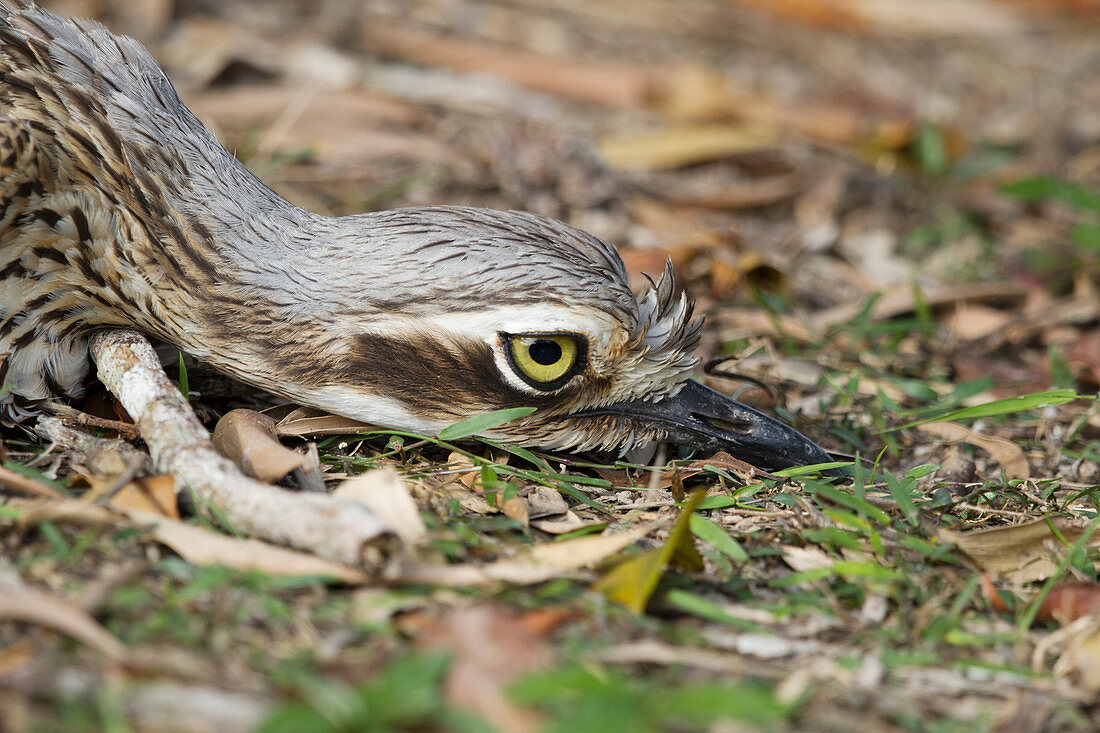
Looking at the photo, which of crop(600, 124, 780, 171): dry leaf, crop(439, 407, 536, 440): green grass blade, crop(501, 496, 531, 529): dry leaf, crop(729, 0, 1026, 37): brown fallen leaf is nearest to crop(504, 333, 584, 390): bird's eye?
crop(439, 407, 536, 440): green grass blade

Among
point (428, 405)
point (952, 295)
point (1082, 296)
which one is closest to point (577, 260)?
point (428, 405)

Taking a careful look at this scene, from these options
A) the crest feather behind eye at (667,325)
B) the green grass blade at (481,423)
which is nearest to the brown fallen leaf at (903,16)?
the crest feather behind eye at (667,325)

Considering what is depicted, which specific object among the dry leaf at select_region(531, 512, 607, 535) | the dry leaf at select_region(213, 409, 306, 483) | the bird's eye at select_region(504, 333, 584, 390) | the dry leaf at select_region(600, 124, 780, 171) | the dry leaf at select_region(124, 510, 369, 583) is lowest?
the dry leaf at select_region(531, 512, 607, 535)

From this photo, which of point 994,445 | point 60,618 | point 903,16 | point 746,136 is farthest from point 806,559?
point 903,16

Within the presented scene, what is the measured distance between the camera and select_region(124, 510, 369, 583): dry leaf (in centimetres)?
238

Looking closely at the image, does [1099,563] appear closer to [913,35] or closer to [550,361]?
[550,361]

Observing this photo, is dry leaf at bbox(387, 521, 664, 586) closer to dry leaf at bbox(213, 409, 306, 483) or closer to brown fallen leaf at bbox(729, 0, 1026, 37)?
dry leaf at bbox(213, 409, 306, 483)

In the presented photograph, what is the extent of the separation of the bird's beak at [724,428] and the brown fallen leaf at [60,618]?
161 centimetres

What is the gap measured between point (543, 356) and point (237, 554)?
106 cm

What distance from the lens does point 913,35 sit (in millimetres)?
8695

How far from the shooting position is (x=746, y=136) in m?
6.60

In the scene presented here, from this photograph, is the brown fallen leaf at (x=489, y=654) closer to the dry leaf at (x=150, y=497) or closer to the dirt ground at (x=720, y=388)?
the dirt ground at (x=720, y=388)

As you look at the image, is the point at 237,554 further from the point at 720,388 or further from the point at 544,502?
the point at 720,388

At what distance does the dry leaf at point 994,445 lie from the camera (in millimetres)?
3686
